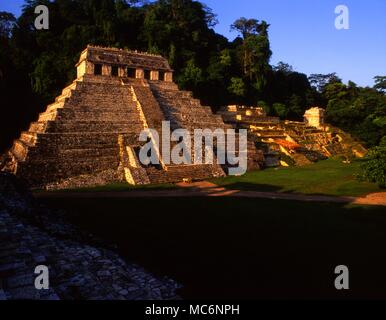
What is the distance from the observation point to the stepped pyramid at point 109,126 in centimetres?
2350

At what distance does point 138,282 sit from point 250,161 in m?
23.6

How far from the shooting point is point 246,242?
37.5 ft

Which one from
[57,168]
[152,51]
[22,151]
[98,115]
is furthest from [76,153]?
[152,51]

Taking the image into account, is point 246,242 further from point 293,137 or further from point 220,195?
point 293,137

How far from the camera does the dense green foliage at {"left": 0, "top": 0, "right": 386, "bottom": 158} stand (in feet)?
135

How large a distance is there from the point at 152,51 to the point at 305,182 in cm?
3122

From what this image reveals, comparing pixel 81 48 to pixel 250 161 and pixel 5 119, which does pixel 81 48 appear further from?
pixel 250 161

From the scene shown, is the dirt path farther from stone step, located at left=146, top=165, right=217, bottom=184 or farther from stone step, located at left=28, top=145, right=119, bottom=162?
stone step, located at left=28, top=145, right=119, bottom=162

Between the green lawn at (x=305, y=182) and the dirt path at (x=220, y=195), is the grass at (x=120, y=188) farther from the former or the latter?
the green lawn at (x=305, y=182)

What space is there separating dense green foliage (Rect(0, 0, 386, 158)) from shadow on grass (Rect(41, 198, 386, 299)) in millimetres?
26419

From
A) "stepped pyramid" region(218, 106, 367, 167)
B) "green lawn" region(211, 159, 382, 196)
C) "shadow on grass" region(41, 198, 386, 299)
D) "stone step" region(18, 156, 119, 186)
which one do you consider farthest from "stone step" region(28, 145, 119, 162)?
"stepped pyramid" region(218, 106, 367, 167)

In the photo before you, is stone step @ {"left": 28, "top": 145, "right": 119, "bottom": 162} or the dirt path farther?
stone step @ {"left": 28, "top": 145, "right": 119, "bottom": 162}

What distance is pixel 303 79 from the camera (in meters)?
69.4
